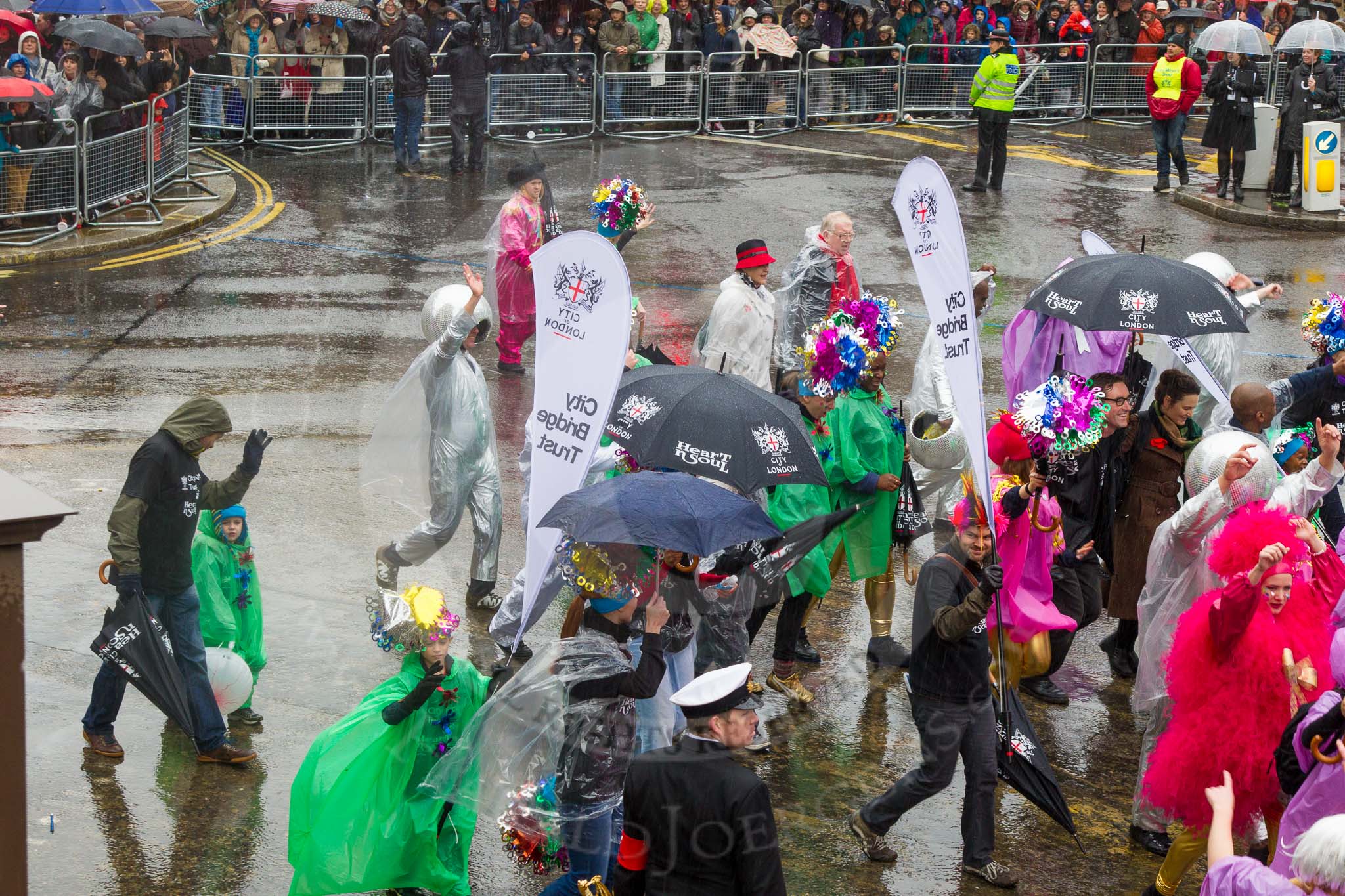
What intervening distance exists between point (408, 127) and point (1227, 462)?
15206 mm

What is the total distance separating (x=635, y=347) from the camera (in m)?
8.86

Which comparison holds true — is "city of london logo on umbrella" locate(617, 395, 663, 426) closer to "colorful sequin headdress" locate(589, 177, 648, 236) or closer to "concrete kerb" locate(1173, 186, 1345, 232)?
"colorful sequin headdress" locate(589, 177, 648, 236)

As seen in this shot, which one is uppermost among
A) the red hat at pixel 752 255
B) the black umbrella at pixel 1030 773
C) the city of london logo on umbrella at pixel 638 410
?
the red hat at pixel 752 255

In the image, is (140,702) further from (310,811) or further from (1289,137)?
(1289,137)

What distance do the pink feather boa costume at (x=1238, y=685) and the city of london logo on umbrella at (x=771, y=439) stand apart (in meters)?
1.86

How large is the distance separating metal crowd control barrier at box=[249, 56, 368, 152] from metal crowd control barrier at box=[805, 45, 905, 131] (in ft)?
22.2

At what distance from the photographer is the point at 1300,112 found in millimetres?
19391

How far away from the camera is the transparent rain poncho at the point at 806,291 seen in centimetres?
1077

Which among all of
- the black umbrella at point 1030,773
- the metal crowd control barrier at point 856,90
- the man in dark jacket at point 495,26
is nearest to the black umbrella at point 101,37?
the man in dark jacket at point 495,26

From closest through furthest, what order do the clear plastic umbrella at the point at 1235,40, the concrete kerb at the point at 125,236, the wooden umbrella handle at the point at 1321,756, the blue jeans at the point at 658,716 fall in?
the wooden umbrella handle at the point at 1321,756
the blue jeans at the point at 658,716
the concrete kerb at the point at 125,236
the clear plastic umbrella at the point at 1235,40

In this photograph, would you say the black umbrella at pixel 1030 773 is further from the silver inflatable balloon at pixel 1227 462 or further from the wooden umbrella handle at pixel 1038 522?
the silver inflatable balloon at pixel 1227 462

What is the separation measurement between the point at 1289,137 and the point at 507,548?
13969 mm

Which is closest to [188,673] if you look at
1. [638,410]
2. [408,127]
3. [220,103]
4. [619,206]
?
[638,410]

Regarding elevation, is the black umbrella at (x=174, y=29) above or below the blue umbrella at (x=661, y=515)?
above
